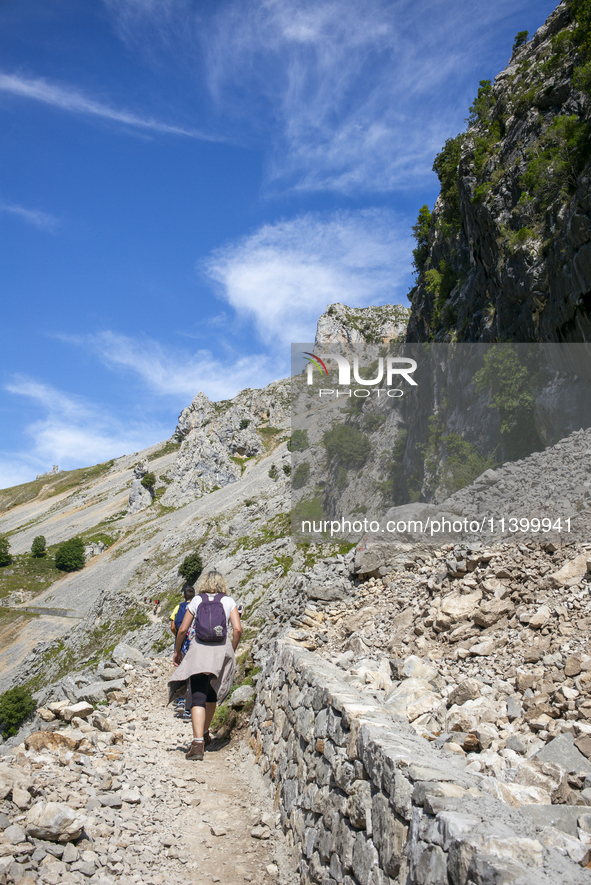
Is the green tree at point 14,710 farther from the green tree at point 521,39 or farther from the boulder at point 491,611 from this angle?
the green tree at point 521,39

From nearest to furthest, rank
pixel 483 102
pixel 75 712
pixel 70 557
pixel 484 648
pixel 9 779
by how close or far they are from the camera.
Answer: pixel 9 779 → pixel 484 648 → pixel 75 712 → pixel 483 102 → pixel 70 557

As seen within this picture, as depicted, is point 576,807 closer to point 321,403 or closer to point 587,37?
point 587,37

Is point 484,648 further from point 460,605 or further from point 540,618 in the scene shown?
point 460,605

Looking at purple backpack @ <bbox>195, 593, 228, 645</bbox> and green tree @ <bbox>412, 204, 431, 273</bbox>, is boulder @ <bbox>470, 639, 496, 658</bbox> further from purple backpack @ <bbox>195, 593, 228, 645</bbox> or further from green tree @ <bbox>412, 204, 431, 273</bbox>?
green tree @ <bbox>412, 204, 431, 273</bbox>

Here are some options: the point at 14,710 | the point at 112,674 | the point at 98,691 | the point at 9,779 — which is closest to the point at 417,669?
the point at 9,779

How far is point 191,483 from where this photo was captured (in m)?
87.8

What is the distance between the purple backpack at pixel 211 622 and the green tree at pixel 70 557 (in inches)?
2904

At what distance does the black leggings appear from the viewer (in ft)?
19.7

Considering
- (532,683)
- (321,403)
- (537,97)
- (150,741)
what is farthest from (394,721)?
(321,403)

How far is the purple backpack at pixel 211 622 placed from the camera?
6062 millimetres

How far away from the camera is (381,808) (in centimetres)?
301

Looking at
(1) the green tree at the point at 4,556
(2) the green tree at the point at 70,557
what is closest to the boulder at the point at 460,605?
(2) the green tree at the point at 70,557

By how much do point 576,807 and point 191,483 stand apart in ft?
288

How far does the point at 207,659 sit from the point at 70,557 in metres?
74.3
